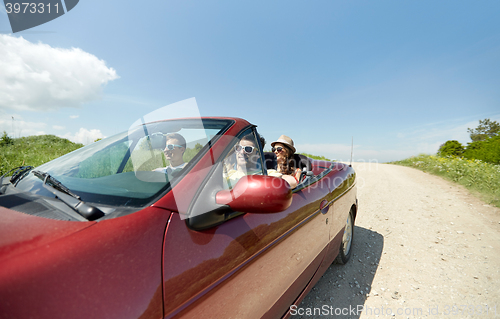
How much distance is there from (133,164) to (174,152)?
31 cm

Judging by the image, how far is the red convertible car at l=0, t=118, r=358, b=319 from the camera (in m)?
0.65

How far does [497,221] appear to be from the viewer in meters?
4.45

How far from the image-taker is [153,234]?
837mm

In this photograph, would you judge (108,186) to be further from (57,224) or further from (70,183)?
(57,224)

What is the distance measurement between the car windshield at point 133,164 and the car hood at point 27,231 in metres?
0.19

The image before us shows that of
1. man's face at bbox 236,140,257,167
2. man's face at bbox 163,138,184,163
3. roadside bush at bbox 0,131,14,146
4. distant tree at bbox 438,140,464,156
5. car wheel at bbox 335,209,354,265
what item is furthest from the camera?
distant tree at bbox 438,140,464,156

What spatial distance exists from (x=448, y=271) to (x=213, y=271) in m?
3.23

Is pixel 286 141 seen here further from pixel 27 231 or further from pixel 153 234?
pixel 27 231

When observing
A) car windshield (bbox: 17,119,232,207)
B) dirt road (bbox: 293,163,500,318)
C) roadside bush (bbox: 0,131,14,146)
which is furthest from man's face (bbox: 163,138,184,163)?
roadside bush (bbox: 0,131,14,146)

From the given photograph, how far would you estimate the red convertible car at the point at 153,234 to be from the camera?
25.6 inches

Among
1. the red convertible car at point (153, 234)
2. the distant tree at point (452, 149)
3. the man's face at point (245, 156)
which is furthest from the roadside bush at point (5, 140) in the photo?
the distant tree at point (452, 149)

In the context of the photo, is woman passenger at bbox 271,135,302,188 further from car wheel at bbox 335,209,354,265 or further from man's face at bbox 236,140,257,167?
man's face at bbox 236,140,257,167

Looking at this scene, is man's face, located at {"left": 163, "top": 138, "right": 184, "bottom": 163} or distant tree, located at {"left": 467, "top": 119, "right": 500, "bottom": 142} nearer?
man's face, located at {"left": 163, "top": 138, "right": 184, "bottom": 163}

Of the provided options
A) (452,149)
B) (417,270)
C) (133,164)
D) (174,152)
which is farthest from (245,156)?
(452,149)
